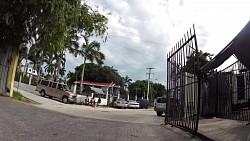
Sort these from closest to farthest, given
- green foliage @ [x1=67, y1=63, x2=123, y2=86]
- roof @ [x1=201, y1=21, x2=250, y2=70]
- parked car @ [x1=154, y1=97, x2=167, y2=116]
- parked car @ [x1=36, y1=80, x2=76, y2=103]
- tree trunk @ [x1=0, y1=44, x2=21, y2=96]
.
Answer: roof @ [x1=201, y1=21, x2=250, y2=70] < tree trunk @ [x1=0, y1=44, x2=21, y2=96] < parked car @ [x1=154, y1=97, x2=167, y2=116] < parked car @ [x1=36, y1=80, x2=76, y2=103] < green foliage @ [x1=67, y1=63, x2=123, y2=86]

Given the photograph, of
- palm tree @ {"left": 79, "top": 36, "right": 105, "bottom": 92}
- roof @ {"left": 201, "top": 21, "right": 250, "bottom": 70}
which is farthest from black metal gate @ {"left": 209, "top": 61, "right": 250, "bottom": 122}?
palm tree @ {"left": 79, "top": 36, "right": 105, "bottom": 92}

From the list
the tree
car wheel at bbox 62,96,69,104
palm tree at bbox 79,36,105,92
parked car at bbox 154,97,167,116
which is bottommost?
parked car at bbox 154,97,167,116

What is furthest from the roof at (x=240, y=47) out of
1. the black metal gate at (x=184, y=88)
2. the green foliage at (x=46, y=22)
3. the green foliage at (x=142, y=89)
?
the green foliage at (x=142, y=89)

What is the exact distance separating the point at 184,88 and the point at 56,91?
27.3m

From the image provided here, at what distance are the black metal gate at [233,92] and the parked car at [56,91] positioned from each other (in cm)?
2477

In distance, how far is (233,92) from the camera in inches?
500

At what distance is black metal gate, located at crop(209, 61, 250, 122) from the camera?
11.6 m

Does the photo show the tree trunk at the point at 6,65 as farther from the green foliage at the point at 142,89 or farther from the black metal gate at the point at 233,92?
the green foliage at the point at 142,89

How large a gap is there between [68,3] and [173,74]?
8385 mm

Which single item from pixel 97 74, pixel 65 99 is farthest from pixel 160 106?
pixel 97 74

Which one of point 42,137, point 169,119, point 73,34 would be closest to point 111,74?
point 73,34

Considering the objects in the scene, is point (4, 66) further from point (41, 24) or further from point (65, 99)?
point (65, 99)

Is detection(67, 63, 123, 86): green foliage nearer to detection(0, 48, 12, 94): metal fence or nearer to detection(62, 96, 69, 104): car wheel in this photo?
detection(62, 96, 69, 104): car wheel

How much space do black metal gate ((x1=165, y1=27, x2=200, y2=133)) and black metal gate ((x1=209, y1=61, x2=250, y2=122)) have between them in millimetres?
1850
